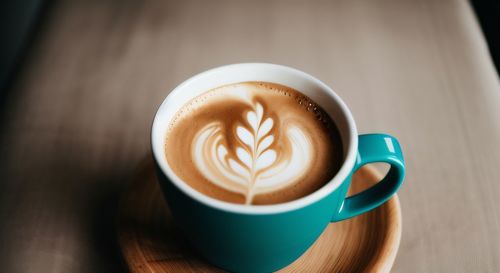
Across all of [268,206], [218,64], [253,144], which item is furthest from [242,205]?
[218,64]

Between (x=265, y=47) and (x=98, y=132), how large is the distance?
1.31ft

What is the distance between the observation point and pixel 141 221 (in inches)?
24.3

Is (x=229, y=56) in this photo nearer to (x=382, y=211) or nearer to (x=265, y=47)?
(x=265, y=47)

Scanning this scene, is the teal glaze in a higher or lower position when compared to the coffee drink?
lower

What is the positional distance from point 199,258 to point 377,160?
0.25 metres

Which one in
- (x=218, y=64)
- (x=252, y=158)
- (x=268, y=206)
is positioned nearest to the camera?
(x=268, y=206)

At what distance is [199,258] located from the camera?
1.92 feet

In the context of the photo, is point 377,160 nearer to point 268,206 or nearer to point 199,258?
point 268,206

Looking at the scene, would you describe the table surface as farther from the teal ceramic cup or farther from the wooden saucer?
the teal ceramic cup

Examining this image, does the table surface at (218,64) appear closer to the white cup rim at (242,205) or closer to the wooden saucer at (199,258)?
the wooden saucer at (199,258)

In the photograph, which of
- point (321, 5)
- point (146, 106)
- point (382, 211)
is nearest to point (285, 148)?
point (382, 211)

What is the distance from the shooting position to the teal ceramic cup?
1.52 ft

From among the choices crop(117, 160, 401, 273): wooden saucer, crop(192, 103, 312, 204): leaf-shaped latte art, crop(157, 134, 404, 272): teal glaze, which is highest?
crop(192, 103, 312, 204): leaf-shaped latte art

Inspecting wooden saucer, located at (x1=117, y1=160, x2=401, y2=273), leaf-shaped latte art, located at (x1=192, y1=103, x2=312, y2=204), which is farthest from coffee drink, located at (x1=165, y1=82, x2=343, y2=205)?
wooden saucer, located at (x1=117, y1=160, x2=401, y2=273)
